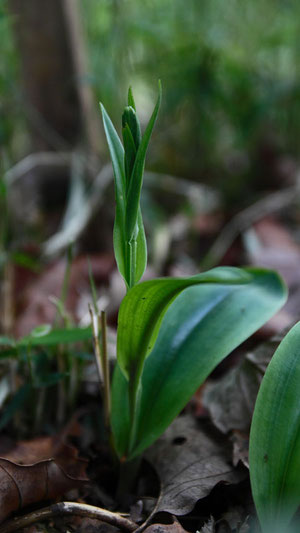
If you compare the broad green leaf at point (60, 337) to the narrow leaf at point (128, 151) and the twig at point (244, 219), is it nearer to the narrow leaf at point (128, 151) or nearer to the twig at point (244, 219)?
the narrow leaf at point (128, 151)

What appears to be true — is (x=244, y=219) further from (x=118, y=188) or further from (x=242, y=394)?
(x=118, y=188)

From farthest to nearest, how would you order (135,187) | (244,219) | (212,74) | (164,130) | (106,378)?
(164,130), (212,74), (244,219), (106,378), (135,187)

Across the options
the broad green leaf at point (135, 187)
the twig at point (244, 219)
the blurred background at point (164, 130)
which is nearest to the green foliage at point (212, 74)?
the blurred background at point (164, 130)

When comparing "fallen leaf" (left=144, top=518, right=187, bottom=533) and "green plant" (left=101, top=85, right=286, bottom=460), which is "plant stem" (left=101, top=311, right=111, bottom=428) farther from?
"fallen leaf" (left=144, top=518, right=187, bottom=533)

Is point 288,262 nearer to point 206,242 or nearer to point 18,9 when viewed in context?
point 206,242

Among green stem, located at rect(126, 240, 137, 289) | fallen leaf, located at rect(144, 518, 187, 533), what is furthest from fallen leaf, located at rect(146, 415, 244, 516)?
green stem, located at rect(126, 240, 137, 289)

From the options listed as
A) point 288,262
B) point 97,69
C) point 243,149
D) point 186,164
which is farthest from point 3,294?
point 243,149

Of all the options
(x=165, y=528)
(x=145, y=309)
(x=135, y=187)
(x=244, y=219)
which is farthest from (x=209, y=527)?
(x=244, y=219)
